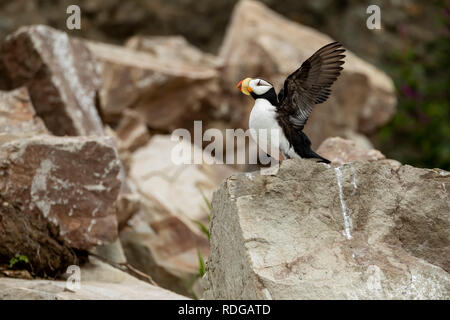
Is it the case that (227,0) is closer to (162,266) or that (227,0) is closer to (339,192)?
(162,266)

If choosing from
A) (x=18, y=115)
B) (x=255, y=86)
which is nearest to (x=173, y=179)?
(x=18, y=115)

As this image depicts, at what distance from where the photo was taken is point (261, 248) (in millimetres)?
2951

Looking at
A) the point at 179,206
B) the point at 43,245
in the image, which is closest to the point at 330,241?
the point at 43,245

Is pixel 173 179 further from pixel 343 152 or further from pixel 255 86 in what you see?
pixel 255 86

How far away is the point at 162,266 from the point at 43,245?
4.43 ft

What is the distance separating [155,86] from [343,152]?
311 cm

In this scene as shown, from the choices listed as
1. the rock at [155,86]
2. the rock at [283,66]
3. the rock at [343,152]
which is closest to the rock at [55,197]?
the rock at [343,152]

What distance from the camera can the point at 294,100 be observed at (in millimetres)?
3572

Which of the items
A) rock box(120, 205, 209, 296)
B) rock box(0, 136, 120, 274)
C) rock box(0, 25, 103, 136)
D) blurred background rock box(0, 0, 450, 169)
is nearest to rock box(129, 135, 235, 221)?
rock box(120, 205, 209, 296)

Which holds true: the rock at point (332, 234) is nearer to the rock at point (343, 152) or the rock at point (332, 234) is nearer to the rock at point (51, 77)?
the rock at point (343, 152)

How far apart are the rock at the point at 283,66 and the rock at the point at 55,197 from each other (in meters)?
3.07

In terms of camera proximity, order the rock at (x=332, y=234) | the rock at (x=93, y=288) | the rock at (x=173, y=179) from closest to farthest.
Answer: the rock at (x=332, y=234), the rock at (x=93, y=288), the rock at (x=173, y=179)

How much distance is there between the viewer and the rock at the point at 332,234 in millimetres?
2900

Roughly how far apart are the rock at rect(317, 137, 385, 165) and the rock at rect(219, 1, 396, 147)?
2238 mm
